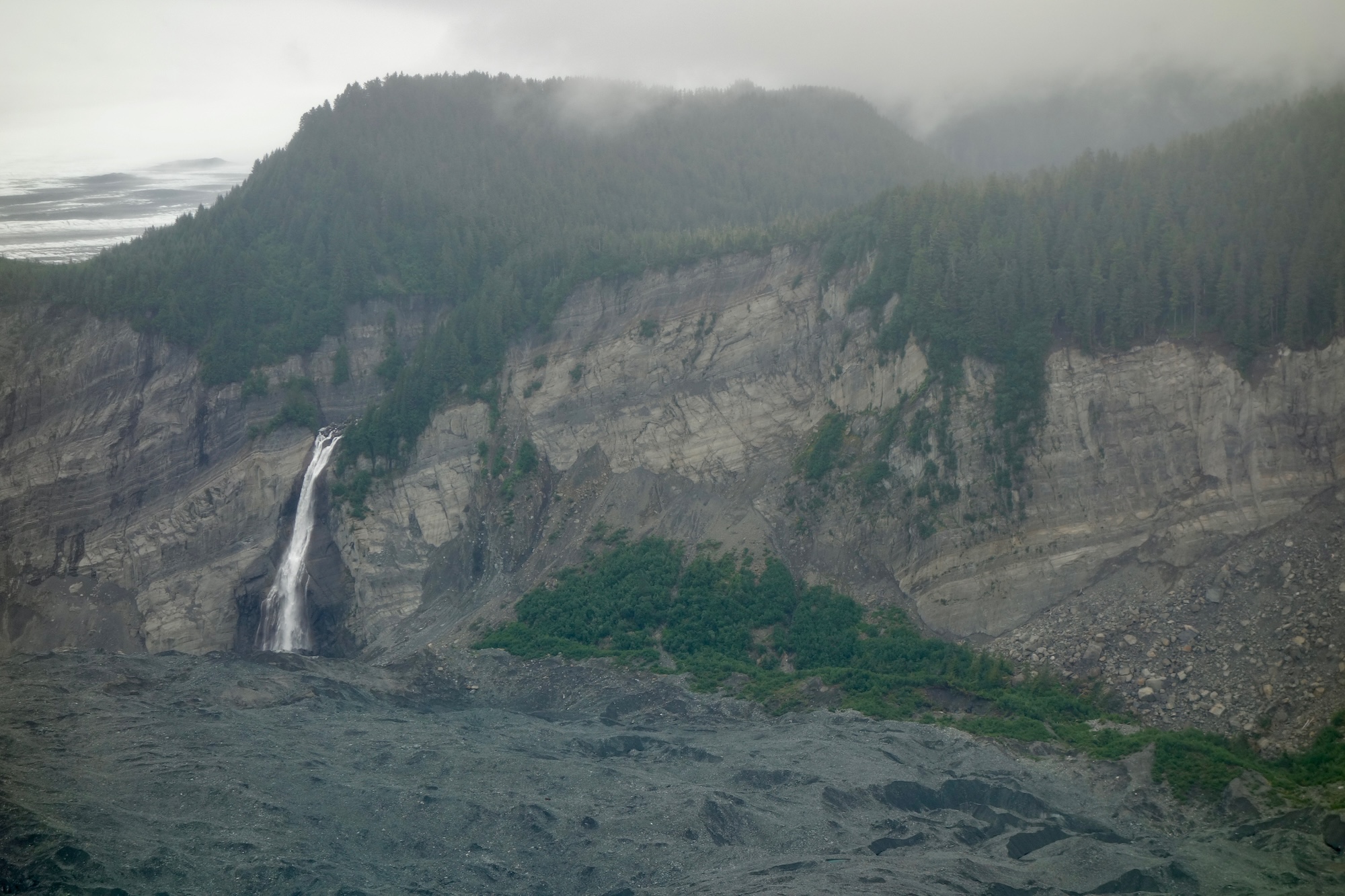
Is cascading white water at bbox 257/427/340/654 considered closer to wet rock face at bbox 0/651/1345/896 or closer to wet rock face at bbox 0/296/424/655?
wet rock face at bbox 0/296/424/655

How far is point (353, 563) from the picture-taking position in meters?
70.3

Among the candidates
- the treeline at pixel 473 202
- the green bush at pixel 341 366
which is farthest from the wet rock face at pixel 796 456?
the green bush at pixel 341 366

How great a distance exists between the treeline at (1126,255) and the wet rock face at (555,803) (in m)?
18.7

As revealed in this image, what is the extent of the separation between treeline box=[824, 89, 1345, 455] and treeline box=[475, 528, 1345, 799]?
35.2 feet

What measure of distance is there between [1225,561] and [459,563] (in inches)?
1394

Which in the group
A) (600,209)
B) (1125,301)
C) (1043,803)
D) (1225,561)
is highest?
(600,209)

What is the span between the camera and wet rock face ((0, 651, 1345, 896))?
127ft

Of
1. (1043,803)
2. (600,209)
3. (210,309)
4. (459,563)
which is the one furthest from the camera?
(600,209)

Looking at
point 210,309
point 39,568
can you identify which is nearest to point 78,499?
point 39,568

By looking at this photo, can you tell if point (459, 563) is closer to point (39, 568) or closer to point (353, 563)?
point (353, 563)

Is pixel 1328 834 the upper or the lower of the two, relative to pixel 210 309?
lower

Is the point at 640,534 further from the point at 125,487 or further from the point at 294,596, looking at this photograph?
the point at 125,487

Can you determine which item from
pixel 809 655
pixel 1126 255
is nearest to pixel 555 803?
pixel 809 655

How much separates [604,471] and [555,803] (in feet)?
90.1
